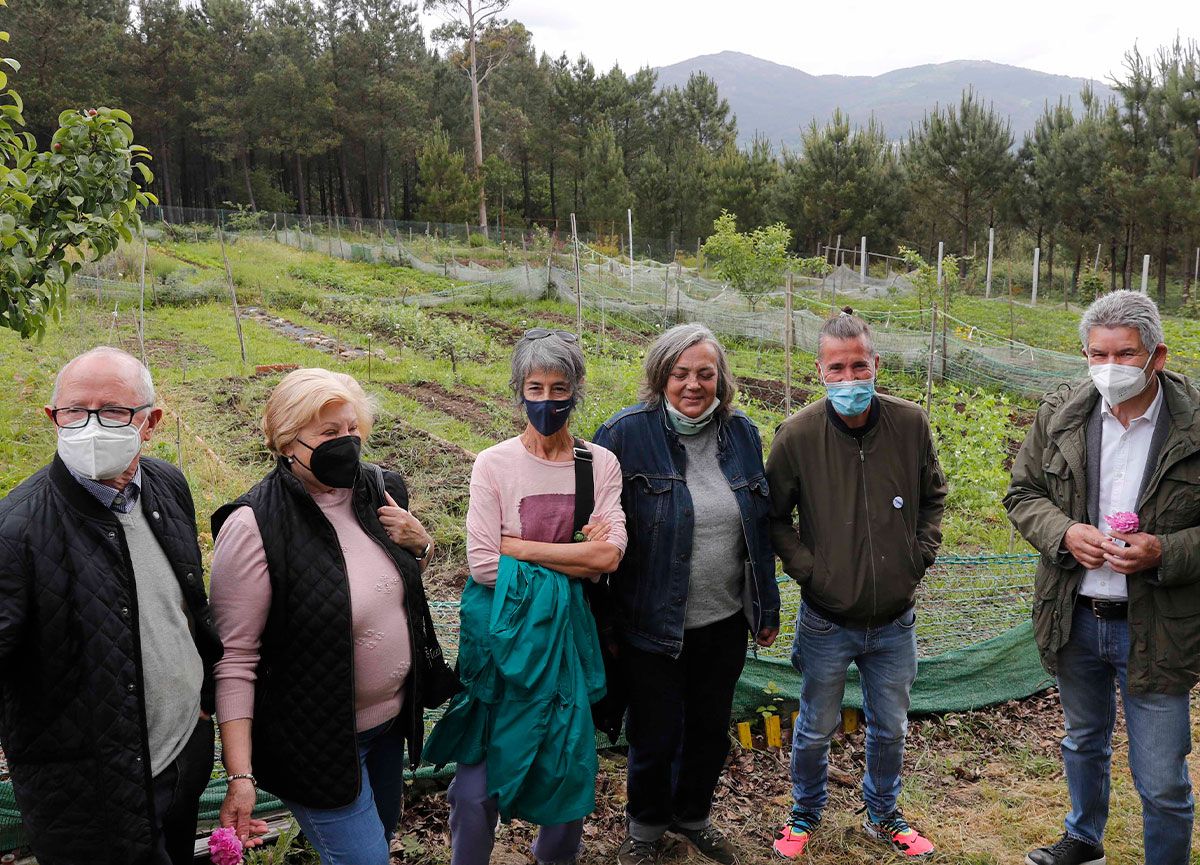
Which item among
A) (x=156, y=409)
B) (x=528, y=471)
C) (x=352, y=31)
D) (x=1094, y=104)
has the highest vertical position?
(x=352, y=31)

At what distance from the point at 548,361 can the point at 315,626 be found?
0.90m

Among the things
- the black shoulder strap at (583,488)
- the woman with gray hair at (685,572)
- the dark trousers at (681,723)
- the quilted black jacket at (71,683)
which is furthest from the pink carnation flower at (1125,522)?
the quilted black jacket at (71,683)

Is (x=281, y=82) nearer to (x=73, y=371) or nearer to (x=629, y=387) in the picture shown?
(x=629, y=387)

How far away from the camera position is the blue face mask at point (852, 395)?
277 centimetres

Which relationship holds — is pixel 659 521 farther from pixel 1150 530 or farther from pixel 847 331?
pixel 1150 530

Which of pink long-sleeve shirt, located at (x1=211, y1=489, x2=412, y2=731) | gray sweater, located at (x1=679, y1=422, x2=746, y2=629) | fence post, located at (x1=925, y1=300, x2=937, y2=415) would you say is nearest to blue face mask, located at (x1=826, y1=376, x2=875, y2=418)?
gray sweater, located at (x1=679, y1=422, x2=746, y2=629)

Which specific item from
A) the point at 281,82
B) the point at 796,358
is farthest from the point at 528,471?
the point at 281,82

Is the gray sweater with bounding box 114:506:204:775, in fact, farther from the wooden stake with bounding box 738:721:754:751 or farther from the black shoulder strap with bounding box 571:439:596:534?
the wooden stake with bounding box 738:721:754:751

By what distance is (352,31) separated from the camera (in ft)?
112

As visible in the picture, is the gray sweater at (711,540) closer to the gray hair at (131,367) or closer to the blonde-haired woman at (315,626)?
the blonde-haired woman at (315,626)

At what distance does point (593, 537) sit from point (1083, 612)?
1.52 metres

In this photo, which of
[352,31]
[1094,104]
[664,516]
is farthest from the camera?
[352,31]

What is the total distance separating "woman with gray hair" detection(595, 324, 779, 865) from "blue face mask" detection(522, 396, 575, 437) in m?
0.28

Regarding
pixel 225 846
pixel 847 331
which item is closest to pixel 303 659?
pixel 225 846
